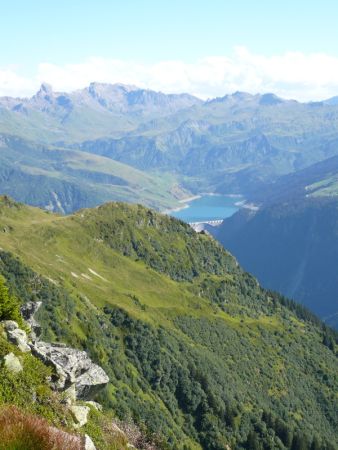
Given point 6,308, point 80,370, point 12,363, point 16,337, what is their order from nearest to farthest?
point 12,363 < point 16,337 < point 6,308 < point 80,370

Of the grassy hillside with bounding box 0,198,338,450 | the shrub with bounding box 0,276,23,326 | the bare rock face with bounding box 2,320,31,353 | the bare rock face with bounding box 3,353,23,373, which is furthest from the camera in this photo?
the grassy hillside with bounding box 0,198,338,450

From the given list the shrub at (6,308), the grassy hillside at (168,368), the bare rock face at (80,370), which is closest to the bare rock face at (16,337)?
the bare rock face at (80,370)

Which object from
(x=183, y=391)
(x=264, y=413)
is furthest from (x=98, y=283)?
(x=264, y=413)

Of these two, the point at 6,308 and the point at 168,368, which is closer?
the point at 6,308

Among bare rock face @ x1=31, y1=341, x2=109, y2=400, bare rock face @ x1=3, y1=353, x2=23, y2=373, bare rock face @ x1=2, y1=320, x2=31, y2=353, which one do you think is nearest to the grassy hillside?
bare rock face @ x1=31, y1=341, x2=109, y2=400

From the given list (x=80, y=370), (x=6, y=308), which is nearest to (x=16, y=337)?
(x=6, y=308)

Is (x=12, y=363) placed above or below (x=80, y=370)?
above

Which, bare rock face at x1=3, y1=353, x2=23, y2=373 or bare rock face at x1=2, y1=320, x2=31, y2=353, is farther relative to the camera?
bare rock face at x1=2, y1=320, x2=31, y2=353

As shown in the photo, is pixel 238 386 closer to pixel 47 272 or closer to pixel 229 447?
pixel 229 447

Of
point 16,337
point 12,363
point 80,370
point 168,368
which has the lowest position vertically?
point 168,368

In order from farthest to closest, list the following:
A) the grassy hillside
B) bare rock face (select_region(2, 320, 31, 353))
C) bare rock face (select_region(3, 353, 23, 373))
Answer: the grassy hillside → bare rock face (select_region(2, 320, 31, 353)) → bare rock face (select_region(3, 353, 23, 373))

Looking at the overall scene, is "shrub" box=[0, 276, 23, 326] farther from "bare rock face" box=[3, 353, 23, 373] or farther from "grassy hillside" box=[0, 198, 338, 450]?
"grassy hillside" box=[0, 198, 338, 450]

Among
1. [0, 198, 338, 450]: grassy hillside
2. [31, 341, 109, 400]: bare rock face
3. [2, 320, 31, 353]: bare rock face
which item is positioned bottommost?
[0, 198, 338, 450]: grassy hillside

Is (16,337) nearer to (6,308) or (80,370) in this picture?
(6,308)
